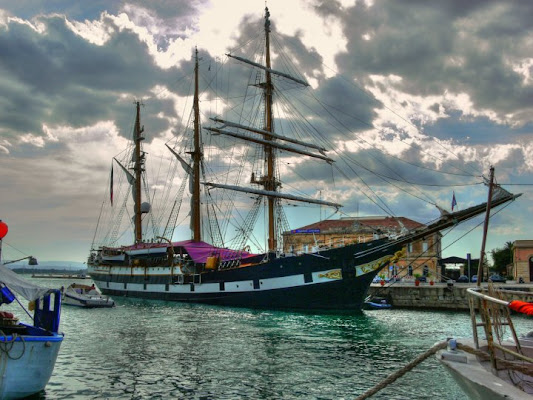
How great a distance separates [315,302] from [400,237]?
714 cm

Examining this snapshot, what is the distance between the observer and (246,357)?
17.3 m

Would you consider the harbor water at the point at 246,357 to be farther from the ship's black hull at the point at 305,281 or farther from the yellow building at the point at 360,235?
the yellow building at the point at 360,235

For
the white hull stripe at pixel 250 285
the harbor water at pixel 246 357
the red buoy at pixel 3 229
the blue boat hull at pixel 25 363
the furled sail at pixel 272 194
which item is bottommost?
the harbor water at pixel 246 357

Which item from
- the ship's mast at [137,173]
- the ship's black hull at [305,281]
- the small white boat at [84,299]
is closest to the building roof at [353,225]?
the ship's mast at [137,173]

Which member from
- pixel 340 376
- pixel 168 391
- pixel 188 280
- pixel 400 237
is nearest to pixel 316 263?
pixel 400 237

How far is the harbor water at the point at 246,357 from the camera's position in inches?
504

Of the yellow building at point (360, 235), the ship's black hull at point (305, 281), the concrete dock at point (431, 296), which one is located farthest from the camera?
the yellow building at point (360, 235)

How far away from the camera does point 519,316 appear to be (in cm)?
3381

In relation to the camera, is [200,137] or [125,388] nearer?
[125,388]

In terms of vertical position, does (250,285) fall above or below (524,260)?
below

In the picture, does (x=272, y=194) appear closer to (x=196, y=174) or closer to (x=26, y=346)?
(x=196, y=174)

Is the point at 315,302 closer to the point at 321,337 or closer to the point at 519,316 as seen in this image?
the point at 321,337

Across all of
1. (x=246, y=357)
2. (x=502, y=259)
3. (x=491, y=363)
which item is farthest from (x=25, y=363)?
(x=502, y=259)

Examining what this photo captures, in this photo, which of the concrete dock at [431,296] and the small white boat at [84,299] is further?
the concrete dock at [431,296]
